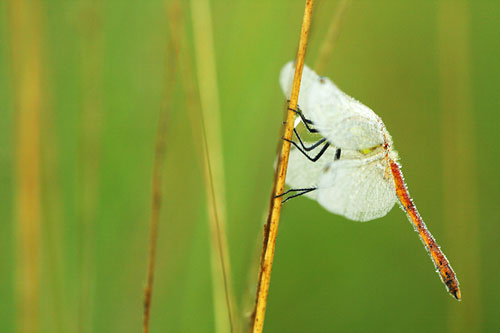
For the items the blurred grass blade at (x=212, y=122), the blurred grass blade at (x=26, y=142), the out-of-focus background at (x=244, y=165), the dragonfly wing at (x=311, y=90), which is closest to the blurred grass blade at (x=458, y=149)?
the out-of-focus background at (x=244, y=165)

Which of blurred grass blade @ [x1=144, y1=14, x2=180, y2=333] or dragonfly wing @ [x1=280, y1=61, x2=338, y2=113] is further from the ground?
dragonfly wing @ [x1=280, y1=61, x2=338, y2=113]

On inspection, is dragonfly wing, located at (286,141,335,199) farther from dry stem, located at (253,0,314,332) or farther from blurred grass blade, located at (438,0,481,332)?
blurred grass blade, located at (438,0,481,332)

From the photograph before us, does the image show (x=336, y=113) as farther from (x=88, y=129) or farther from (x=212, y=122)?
(x=88, y=129)

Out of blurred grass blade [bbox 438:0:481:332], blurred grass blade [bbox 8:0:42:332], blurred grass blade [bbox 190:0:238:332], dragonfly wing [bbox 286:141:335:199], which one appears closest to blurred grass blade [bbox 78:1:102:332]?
blurred grass blade [bbox 8:0:42:332]

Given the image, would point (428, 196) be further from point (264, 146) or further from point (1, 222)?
point (1, 222)

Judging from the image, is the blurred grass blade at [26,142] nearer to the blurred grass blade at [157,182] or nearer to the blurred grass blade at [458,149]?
the blurred grass blade at [157,182]

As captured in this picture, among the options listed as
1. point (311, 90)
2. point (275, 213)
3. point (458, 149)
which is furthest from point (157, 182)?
point (458, 149)

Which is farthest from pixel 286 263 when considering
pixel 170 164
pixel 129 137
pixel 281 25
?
pixel 281 25
